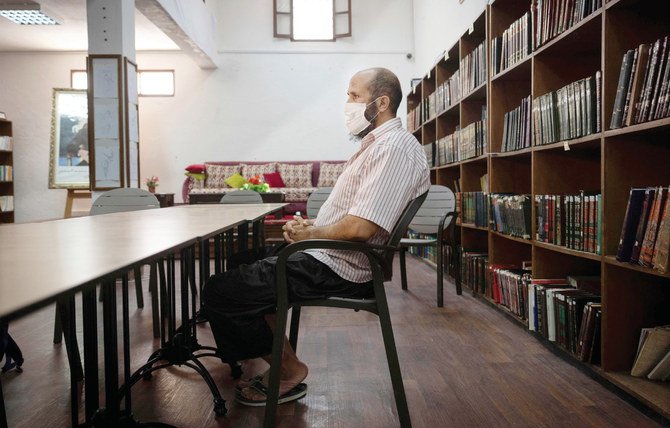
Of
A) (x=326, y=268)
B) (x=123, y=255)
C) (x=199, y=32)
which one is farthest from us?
(x=199, y=32)

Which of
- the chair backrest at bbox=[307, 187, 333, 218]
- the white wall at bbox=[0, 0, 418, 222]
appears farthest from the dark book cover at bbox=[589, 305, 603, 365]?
the white wall at bbox=[0, 0, 418, 222]

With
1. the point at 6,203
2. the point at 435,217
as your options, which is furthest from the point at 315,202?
the point at 6,203

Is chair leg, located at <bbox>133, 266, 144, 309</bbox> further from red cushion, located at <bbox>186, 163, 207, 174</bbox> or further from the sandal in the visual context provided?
red cushion, located at <bbox>186, 163, 207, 174</bbox>

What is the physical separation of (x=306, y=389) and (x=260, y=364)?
1.52ft

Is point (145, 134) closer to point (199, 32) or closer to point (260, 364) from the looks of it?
point (199, 32)

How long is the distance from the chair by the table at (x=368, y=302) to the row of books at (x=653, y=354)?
38.3 inches

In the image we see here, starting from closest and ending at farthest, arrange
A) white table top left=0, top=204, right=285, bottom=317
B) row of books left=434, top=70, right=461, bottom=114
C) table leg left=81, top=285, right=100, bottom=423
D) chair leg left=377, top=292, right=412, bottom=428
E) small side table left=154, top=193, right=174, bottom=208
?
1. white table top left=0, top=204, right=285, bottom=317
2. table leg left=81, top=285, right=100, bottom=423
3. chair leg left=377, top=292, right=412, bottom=428
4. row of books left=434, top=70, right=461, bottom=114
5. small side table left=154, top=193, right=174, bottom=208

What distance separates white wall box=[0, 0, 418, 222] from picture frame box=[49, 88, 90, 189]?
45cm

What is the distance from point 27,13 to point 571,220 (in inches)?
262

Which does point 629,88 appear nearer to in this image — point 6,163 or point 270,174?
point 270,174

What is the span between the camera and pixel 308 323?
10.5ft

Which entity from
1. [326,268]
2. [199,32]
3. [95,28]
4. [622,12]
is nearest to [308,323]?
[326,268]

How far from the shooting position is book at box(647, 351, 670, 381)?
1.87 metres

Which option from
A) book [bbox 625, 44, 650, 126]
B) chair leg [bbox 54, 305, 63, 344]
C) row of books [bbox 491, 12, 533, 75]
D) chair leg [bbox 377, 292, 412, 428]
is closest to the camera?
chair leg [bbox 377, 292, 412, 428]
